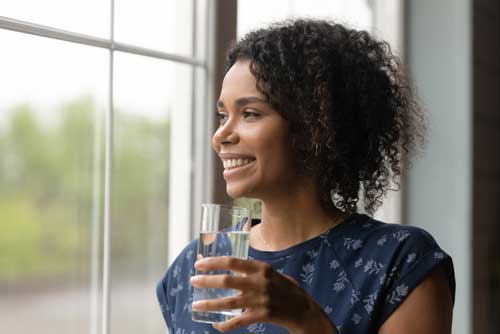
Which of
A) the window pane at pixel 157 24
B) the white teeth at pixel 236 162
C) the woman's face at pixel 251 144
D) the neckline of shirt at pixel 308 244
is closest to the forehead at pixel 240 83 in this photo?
the woman's face at pixel 251 144

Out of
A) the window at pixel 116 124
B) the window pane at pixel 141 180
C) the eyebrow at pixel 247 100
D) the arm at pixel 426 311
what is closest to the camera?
the arm at pixel 426 311

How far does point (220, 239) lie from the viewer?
1.22 m

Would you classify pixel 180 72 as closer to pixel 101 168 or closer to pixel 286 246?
pixel 101 168

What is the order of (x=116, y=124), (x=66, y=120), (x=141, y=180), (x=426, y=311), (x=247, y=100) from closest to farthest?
(x=426, y=311), (x=247, y=100), (x=116, y=124), (x=141, y=180), (x=66, y=120)

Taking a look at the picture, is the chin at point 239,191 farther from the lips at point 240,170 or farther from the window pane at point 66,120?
the window pane at point 66,120

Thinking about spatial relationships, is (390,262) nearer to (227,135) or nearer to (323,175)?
(323,175)

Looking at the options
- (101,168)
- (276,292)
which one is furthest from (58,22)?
(276,292)

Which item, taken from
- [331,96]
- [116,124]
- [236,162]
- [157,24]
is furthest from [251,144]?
[157,24]

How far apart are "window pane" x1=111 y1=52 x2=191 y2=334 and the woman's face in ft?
1.40

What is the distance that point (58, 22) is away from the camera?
1.69 meters

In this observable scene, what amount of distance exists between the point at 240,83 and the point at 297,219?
11.9 inches

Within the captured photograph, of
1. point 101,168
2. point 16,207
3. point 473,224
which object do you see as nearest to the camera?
point 101,168

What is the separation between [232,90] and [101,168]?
46 centimetres

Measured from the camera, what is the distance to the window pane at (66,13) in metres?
1.60
